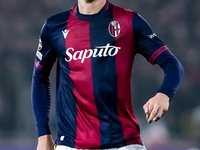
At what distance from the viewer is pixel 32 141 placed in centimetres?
759

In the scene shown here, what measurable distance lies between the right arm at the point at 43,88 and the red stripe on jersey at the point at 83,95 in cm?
17

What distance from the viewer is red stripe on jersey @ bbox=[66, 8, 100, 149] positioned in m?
2.72

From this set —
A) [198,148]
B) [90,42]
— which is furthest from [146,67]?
[90,42]

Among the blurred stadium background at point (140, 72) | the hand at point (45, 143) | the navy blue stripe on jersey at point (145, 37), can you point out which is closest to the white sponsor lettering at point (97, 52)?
the navy blue stripe on jersey at point (145, 37)

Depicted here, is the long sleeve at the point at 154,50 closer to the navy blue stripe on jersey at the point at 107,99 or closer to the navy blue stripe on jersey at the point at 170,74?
the navy blue stripe on jersey at the point at 170,74

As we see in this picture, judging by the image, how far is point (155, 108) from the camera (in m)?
2.35

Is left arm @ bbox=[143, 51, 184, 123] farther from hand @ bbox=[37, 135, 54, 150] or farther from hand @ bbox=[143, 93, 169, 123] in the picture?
hand @ bbox=[37, 135, 54, 150]

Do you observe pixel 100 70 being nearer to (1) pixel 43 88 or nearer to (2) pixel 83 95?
(2) pixel 83 95

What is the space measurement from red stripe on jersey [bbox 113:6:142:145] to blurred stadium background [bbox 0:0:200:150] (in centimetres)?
444

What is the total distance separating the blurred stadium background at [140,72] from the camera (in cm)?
791

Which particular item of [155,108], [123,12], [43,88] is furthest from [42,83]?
[155,108]

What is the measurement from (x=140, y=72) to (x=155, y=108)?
6.29 m

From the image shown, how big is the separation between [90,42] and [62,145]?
60 cm

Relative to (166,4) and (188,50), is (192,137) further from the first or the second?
(166,4)
